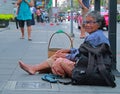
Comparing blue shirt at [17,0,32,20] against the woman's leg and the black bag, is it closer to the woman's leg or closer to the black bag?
the woman's leg

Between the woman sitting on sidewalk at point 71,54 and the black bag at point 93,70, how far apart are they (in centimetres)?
18

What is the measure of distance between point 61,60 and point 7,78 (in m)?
0.99

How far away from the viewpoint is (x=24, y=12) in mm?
17438

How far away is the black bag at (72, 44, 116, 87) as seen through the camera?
7586 millimetres

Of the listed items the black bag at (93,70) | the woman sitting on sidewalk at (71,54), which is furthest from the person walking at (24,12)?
the black bag at (93,70)

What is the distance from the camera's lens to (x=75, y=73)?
770 centimetres

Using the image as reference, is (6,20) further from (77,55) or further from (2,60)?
(77,55)

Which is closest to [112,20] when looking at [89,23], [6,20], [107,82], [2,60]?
[89,23]

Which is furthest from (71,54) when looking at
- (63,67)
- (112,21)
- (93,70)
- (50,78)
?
(93,70)

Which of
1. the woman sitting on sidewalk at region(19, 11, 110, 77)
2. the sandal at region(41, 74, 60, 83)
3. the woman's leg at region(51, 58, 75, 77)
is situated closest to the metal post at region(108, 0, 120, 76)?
the woman sitting on sidewalk at region(19, 11, 110, 77)

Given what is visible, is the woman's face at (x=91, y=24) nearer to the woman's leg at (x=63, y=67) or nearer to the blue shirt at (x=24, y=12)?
the woman's leg at (x=63, y=67)

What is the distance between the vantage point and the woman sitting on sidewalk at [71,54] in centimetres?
786

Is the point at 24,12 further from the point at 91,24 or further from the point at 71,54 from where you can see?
the point at 91,24

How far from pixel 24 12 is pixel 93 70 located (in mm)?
10106
